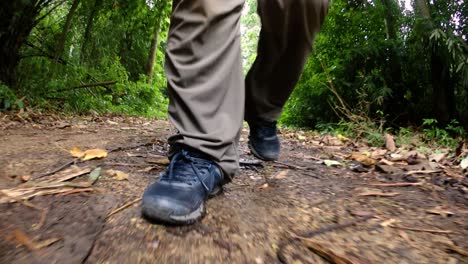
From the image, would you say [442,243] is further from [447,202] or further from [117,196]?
[117,196]

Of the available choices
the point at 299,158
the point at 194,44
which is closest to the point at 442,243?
the point at 194,44

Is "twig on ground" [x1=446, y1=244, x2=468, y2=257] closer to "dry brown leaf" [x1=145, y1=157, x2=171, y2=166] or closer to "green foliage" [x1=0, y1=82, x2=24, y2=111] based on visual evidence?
"dry brown leaf" [x1=145, y1=157, x2=171, y2=166]

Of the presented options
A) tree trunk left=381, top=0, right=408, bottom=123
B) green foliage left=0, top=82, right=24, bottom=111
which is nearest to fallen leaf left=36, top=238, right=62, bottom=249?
green foliage left=0, top=82, right=24, bottom=111

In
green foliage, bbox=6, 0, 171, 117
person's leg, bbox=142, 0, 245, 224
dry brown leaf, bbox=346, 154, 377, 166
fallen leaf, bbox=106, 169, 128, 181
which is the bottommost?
dry brown leaf, bbox=346, 154, 377, 166

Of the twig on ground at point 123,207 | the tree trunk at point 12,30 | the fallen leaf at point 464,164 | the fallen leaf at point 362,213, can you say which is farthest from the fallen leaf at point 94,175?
the tree trunk at point 12,30

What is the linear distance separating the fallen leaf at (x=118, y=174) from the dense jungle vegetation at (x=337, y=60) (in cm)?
254

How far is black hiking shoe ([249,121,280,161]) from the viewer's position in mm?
1632

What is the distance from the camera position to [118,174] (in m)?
1.31

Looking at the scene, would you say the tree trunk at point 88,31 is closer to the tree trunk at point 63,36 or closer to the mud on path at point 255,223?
the tree trunk at point 63,36

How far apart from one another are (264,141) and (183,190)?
73 centimetres

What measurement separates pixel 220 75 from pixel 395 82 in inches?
193

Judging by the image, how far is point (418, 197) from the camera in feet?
4.17

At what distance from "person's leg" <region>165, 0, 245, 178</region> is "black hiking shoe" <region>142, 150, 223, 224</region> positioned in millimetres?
40

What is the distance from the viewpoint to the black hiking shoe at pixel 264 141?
64.2 inches
